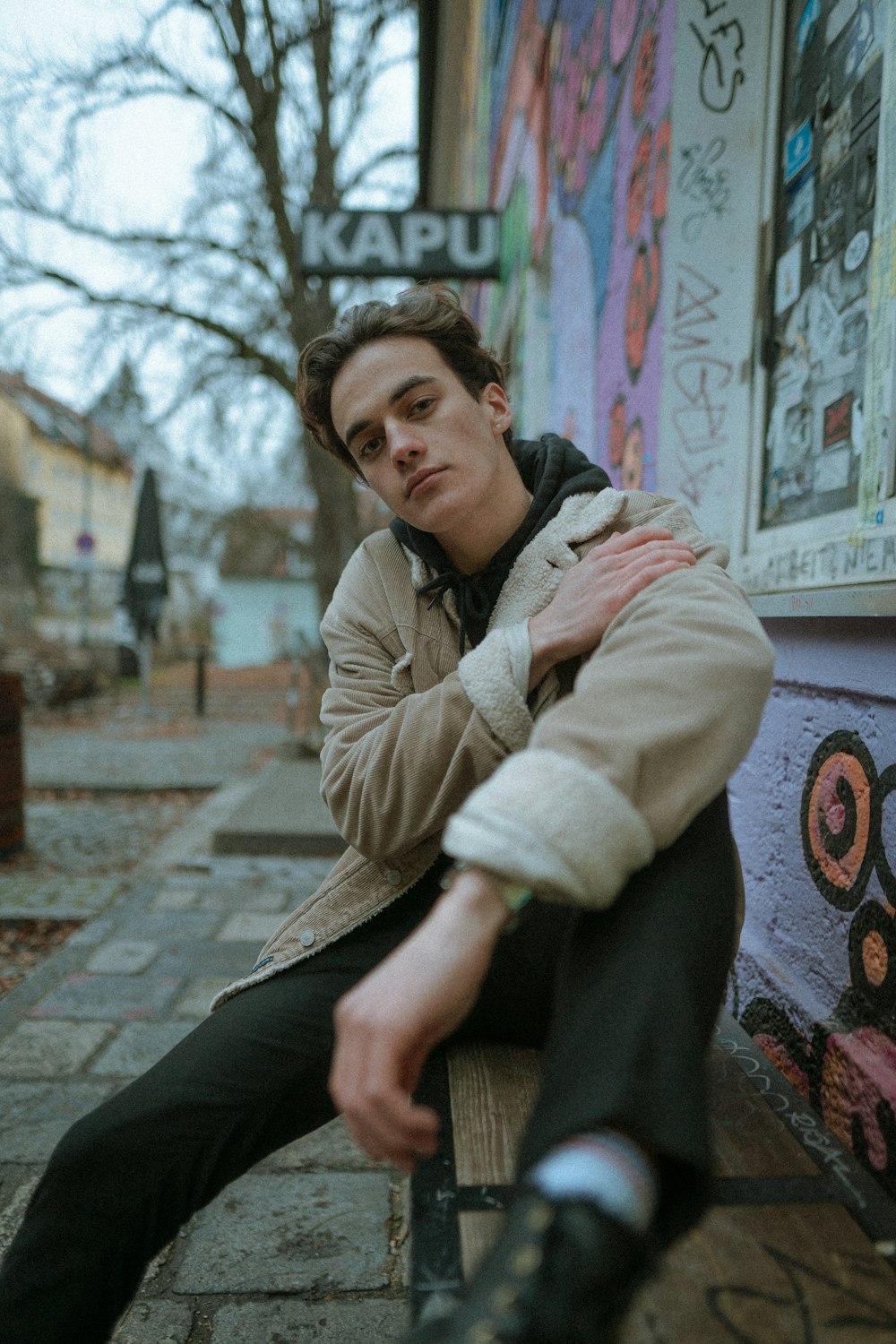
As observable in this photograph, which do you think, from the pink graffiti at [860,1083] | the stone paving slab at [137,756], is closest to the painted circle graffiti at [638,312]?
the pink graffiti at [860,1083]

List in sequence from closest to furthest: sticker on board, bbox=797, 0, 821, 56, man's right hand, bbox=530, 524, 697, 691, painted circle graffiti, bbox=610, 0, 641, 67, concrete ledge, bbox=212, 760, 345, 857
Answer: man's right hand, bbox=530, 524, 697, 691
sticker on board, bbox=797, 0, 821, 56
painted circle graffiti, bbox=610, 0, 641, 67
concrete ledge, bbox=212, 760, 345, 857

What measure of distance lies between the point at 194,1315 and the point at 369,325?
6.46 ft

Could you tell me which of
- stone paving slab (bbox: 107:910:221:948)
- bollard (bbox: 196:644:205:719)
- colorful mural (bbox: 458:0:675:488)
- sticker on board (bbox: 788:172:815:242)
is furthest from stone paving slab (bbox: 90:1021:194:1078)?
bollard (bbox: 196:644:205:719)

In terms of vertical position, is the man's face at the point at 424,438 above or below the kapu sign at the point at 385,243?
below

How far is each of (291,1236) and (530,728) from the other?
139 cm

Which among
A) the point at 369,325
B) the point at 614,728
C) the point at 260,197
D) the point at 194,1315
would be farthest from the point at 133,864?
the point at 260,197

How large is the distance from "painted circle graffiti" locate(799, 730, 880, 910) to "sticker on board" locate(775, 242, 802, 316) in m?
1.19

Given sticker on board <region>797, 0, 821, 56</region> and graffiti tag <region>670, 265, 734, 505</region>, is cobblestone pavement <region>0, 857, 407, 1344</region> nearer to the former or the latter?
graffiti tag <region>670, 265, 734, 505</region>

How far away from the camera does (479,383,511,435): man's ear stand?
204cm

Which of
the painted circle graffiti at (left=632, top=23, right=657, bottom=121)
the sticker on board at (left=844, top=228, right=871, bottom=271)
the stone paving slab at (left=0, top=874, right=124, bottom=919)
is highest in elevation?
the painted circle graffiti at (left=632, top=23, right=657, bottom=121)

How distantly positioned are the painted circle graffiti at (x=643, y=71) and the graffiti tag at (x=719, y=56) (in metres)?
0.30

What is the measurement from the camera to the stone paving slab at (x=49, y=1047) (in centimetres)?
284

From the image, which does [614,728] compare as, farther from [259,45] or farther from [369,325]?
[259,45]

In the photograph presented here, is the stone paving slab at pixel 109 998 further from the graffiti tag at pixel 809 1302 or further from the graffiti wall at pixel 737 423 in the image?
the graffiti tag at pixel 809 1302
